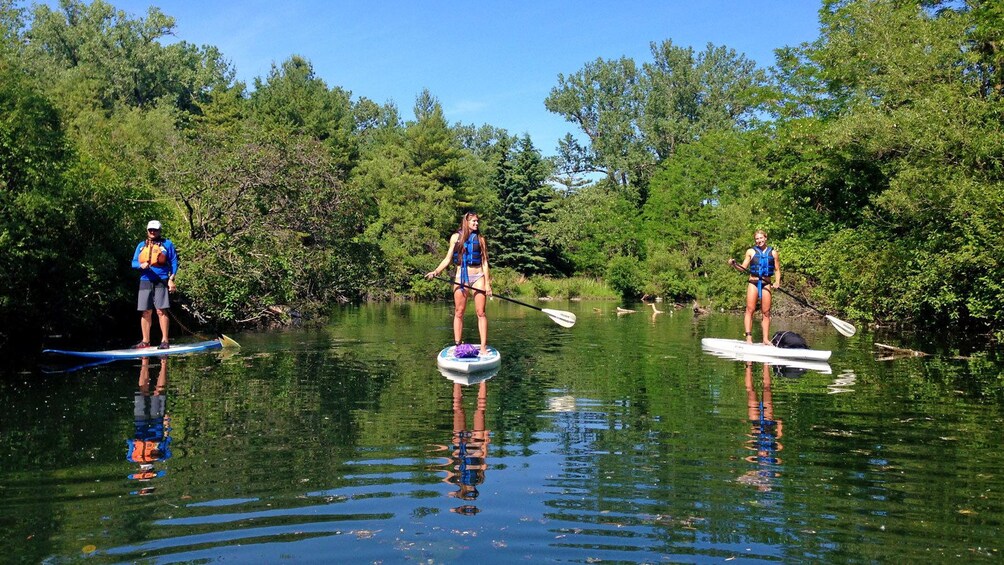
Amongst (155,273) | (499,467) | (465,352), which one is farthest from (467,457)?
(155,273)

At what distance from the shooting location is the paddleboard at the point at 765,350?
13.5 m

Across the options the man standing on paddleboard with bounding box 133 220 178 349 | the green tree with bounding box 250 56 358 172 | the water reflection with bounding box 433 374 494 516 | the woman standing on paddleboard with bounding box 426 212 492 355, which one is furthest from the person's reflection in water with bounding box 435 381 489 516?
the green tree with bounding box 250 56 358 172

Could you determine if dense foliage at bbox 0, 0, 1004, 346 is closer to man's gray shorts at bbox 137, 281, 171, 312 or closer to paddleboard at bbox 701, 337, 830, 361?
man's gray shorts at bbox 137, 281, 171, 312

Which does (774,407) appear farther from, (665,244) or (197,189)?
(665,244)

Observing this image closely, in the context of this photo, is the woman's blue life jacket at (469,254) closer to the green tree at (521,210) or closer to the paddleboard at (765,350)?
the paddleboard at (765,350)

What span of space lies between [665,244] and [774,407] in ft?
149

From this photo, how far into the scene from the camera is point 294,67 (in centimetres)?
7144

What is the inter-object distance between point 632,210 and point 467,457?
57.1 metres

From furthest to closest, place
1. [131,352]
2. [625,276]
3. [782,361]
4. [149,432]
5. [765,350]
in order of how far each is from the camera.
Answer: [625,276]
[765,350]
[782,361]
[131,352]
[149,432]

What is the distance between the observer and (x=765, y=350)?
555 inches

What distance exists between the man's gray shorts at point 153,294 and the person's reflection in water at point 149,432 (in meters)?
3.27

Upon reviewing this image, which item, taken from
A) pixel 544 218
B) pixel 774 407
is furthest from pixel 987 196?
pixel 544 218

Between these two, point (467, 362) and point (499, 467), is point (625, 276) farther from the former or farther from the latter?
point (499, 467)

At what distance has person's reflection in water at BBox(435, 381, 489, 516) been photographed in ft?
17.1
